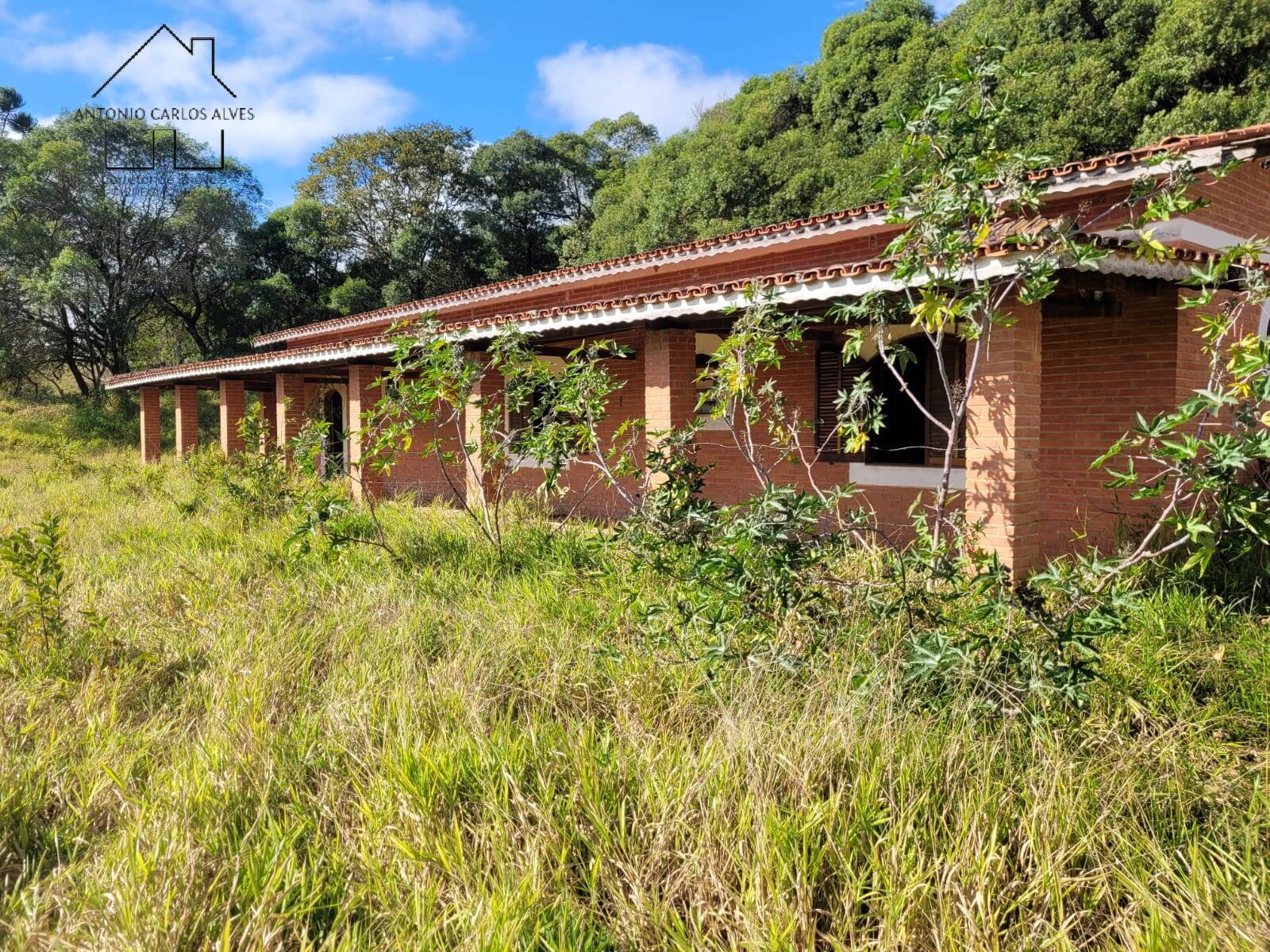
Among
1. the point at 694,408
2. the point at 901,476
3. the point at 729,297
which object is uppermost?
the point at 729,297

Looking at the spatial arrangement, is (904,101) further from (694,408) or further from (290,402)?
(290,402)

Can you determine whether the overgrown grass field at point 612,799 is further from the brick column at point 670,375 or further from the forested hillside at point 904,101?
the forested hillside at point 904,101

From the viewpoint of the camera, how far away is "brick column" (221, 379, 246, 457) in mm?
17109

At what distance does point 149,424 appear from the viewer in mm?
20250

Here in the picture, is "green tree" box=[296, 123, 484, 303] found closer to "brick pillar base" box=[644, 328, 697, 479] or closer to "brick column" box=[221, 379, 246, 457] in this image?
"brick column" box=[221, 379, 246, 457]

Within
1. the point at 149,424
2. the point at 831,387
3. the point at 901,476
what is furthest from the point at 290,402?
the point at 901,476

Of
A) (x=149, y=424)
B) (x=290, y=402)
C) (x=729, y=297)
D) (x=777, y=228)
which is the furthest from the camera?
(x=149, y=424)

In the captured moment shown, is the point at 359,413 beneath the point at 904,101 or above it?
beneath

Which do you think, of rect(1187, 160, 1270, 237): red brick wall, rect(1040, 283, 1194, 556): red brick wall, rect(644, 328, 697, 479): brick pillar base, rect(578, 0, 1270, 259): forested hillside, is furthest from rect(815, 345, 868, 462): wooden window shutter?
rect(578, 0, 1270, 259): forested hillside

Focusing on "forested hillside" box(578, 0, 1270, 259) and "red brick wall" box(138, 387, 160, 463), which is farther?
"red brick wall" box(138, 387, 160, 463)

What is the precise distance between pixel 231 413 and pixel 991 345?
16.1 m

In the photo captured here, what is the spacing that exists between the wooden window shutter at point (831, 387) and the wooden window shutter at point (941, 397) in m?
0.75

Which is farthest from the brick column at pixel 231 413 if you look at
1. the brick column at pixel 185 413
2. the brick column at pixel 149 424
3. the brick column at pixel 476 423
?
the brick column at pixel 476 423

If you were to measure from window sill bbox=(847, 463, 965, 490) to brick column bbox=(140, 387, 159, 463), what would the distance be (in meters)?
17.7
